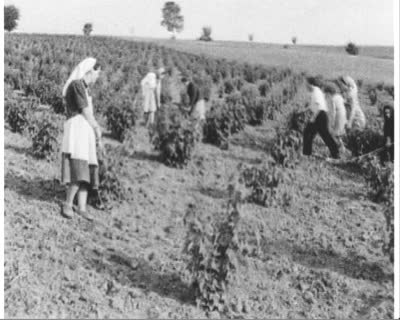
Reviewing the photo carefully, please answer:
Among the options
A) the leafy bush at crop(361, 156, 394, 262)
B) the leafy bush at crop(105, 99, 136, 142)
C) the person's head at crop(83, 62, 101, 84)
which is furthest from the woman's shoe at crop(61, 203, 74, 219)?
the leafy bush at crop(361, 156, 394, 262)

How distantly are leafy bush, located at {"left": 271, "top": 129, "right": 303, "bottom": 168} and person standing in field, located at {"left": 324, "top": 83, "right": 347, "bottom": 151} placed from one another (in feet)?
1.08

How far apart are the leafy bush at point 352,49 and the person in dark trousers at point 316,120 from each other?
576mm

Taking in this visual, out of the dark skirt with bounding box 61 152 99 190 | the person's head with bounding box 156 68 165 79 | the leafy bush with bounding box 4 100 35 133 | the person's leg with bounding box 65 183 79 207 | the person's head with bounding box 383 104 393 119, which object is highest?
the person's head with bounding box 156 68 165 79

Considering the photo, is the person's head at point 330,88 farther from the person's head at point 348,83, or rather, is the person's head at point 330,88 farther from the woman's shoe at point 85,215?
the woman's shoe at point 85,215

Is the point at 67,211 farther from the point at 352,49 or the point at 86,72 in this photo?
the point at 352,49

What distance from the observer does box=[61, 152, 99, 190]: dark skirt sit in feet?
14.0

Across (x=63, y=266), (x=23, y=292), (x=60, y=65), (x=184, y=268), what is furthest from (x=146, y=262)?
(x=60, y=65)

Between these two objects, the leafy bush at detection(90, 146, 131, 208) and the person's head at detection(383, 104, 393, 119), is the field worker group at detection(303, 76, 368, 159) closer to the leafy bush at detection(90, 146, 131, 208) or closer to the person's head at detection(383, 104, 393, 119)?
the person's head at detection(383, 104, 393, 119)

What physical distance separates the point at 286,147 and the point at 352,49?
122 centimetres

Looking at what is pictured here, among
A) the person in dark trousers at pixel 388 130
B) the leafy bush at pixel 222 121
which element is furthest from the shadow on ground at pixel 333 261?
the person in dark trousers at pixel 388 130

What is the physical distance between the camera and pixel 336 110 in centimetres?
485

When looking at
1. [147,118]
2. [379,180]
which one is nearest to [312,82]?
[379,180]

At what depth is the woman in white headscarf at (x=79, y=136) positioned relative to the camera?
418 cm

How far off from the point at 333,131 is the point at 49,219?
2.49 meters
